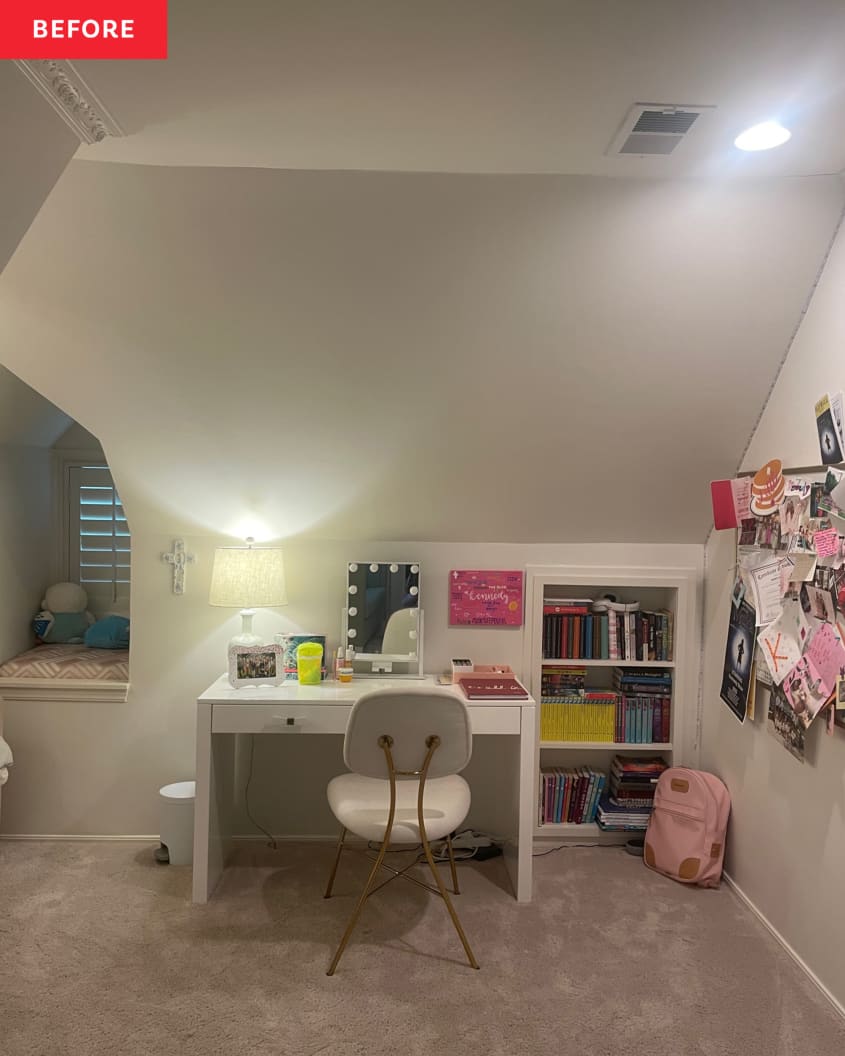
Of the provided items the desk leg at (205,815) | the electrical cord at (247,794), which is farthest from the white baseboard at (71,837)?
the desk leg at (205,815)

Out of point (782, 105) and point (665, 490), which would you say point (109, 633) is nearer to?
point (665, 490)

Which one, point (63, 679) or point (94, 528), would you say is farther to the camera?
point (94, 528)

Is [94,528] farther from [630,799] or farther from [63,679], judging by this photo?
[630,799]

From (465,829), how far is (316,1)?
2.98 metres

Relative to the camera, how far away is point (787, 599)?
264 cm

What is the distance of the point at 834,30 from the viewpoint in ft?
5.22

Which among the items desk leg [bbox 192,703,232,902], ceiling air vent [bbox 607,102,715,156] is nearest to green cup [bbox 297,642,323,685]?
desk leg [bbox 192,703,232,902]

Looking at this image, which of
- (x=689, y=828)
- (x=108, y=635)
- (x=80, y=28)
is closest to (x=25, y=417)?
(x=108, y=635)

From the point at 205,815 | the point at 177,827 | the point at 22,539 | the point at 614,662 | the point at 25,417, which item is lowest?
the point at 177,827

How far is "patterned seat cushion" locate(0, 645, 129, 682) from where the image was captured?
Answer: 332 centimetres

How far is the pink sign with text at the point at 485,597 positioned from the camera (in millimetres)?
3400

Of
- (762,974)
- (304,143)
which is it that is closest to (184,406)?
(304,143)

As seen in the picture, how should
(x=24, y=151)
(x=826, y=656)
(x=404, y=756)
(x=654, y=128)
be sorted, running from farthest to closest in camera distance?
(x=404, y=756)
(x=826, y=656)
(x=654, y=128)
(x=24, y=151)

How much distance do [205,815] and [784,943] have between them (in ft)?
6.52
